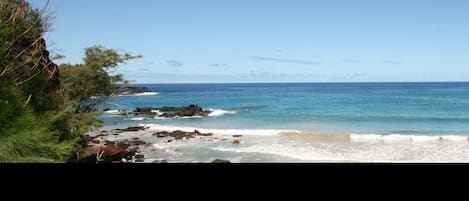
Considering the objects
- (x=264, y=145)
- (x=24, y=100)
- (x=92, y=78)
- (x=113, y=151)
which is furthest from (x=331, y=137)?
(x=24, y=100)

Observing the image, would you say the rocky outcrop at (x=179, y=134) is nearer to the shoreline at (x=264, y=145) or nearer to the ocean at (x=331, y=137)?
the shoreline at (x=264, y=145)

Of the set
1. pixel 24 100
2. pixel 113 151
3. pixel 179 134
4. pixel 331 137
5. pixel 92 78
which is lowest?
pixel 113 151

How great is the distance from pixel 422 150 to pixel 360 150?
6.62 ft

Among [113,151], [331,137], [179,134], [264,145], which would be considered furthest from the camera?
[179,134]

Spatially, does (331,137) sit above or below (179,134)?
below

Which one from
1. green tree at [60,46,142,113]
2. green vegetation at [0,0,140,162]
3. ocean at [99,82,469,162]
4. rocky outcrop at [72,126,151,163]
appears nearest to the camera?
green vegetation at [0,0,140,162]

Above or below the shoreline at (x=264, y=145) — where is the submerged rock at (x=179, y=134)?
above

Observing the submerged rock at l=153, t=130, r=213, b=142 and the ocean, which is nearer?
the ocean

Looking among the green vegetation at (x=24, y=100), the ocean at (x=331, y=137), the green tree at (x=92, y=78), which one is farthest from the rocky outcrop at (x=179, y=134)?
the green vegetation at (x=24, y=100)

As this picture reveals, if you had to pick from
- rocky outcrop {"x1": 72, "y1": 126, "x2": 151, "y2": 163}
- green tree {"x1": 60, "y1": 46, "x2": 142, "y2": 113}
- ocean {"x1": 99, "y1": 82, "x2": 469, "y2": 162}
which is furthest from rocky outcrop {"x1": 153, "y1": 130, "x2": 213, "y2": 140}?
green tree {"x1": 60, "y1": 46, "x2": 142, "y2": 113}

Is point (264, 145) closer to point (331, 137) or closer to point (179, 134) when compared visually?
point (331, 137)

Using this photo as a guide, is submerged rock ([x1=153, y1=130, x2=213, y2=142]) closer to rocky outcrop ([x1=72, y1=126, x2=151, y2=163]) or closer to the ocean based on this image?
the ocean

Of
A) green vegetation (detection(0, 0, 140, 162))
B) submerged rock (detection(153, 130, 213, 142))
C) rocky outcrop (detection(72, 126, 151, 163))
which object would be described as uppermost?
green vegetation (detection(0, 0, 140, 162))
